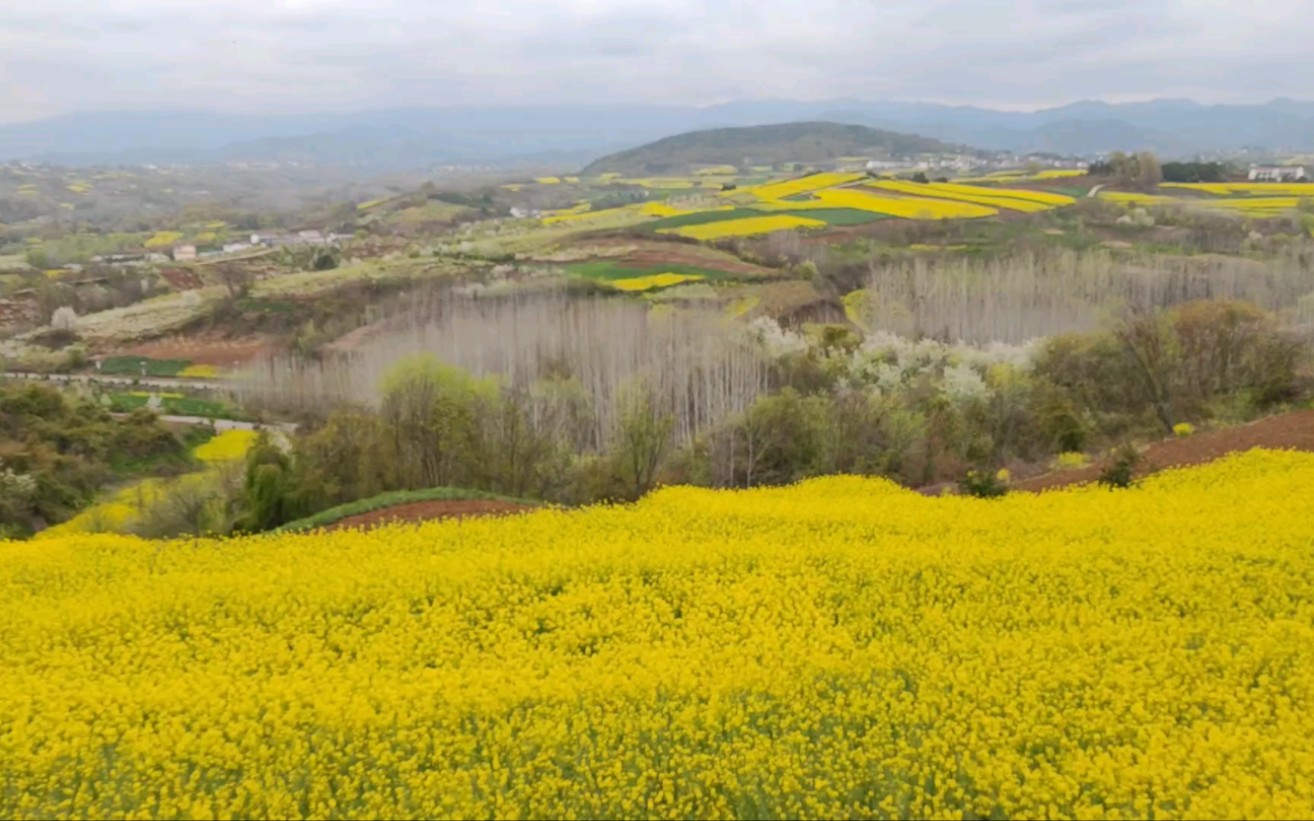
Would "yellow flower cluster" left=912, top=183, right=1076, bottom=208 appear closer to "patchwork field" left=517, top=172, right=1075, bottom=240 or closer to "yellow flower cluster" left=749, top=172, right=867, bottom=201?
"patchwork field" left=517, top=172, right=1075, bottom=240

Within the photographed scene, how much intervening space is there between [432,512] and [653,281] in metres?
44.3

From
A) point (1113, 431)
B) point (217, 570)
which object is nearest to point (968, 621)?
point (217, 570)

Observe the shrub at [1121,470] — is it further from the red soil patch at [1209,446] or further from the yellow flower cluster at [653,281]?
the yellow flower cluster at [653,281]

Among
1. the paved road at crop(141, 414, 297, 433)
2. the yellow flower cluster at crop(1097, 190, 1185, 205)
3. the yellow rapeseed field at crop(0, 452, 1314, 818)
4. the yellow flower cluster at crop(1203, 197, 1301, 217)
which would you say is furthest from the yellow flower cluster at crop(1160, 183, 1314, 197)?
the paved road at crop(141, 414, 297, 433)

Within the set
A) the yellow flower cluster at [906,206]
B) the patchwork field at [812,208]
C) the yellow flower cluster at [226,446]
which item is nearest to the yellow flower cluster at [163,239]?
the patchwork field at [812,208]

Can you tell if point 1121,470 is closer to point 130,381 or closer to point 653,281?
point 653,281

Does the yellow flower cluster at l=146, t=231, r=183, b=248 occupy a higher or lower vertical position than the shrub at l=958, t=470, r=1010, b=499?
higher

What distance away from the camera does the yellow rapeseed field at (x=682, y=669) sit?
408 inches

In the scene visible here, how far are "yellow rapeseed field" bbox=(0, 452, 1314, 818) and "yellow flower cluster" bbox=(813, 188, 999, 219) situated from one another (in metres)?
70.3

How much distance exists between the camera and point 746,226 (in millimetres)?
84000

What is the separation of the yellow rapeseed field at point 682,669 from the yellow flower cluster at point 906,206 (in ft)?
231

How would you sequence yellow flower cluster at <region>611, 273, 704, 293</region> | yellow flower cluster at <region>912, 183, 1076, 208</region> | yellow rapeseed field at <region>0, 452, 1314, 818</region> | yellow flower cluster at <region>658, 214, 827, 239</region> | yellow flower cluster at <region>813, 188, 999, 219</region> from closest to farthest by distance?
yellow rapeseed field at <region>0, 452, 1314, 818</region>
yellow flower cluster at <region>611, 273, 704, 293</region>
yellow flower cluster at <region>658, 214, 827, 239</region>
yellow flower cluster at <region>813, 188, 999, 219</region>
yellow flower cluster at <region>912, 183, 1076, 208</region>

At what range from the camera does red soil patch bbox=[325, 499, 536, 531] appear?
815 inches

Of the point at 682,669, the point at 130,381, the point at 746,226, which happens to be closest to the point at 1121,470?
the point at 682,669
